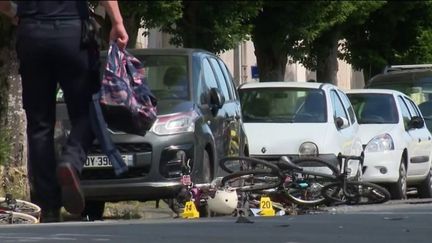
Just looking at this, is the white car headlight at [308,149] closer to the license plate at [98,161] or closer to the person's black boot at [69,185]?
the license plate at [98,161]

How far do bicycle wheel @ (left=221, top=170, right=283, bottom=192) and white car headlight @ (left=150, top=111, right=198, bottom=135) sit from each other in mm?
701

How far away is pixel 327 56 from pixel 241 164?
52.3ft

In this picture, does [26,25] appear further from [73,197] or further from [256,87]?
[256,87]

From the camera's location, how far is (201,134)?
11562 millimetres

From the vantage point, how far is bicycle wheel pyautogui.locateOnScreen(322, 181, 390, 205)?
1109cm

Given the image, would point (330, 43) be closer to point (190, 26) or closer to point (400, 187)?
point (190, 26)

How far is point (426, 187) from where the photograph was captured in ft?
58.9

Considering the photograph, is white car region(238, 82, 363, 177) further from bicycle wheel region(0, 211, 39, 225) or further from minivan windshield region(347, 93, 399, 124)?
bicycle wheel region(0, 211, 39, 225)

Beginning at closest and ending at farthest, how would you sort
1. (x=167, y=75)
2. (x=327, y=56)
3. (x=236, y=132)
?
1. (x=167, y=75)
2. (x=236, y=132)
3. (x=327, y=56)

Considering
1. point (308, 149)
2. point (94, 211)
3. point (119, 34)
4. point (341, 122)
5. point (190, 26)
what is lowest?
point (94, 211)

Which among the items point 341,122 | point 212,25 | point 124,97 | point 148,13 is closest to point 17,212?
point 124,97

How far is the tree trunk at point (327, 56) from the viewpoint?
27.0m

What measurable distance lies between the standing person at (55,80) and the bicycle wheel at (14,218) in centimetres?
308

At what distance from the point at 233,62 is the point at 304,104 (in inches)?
906
